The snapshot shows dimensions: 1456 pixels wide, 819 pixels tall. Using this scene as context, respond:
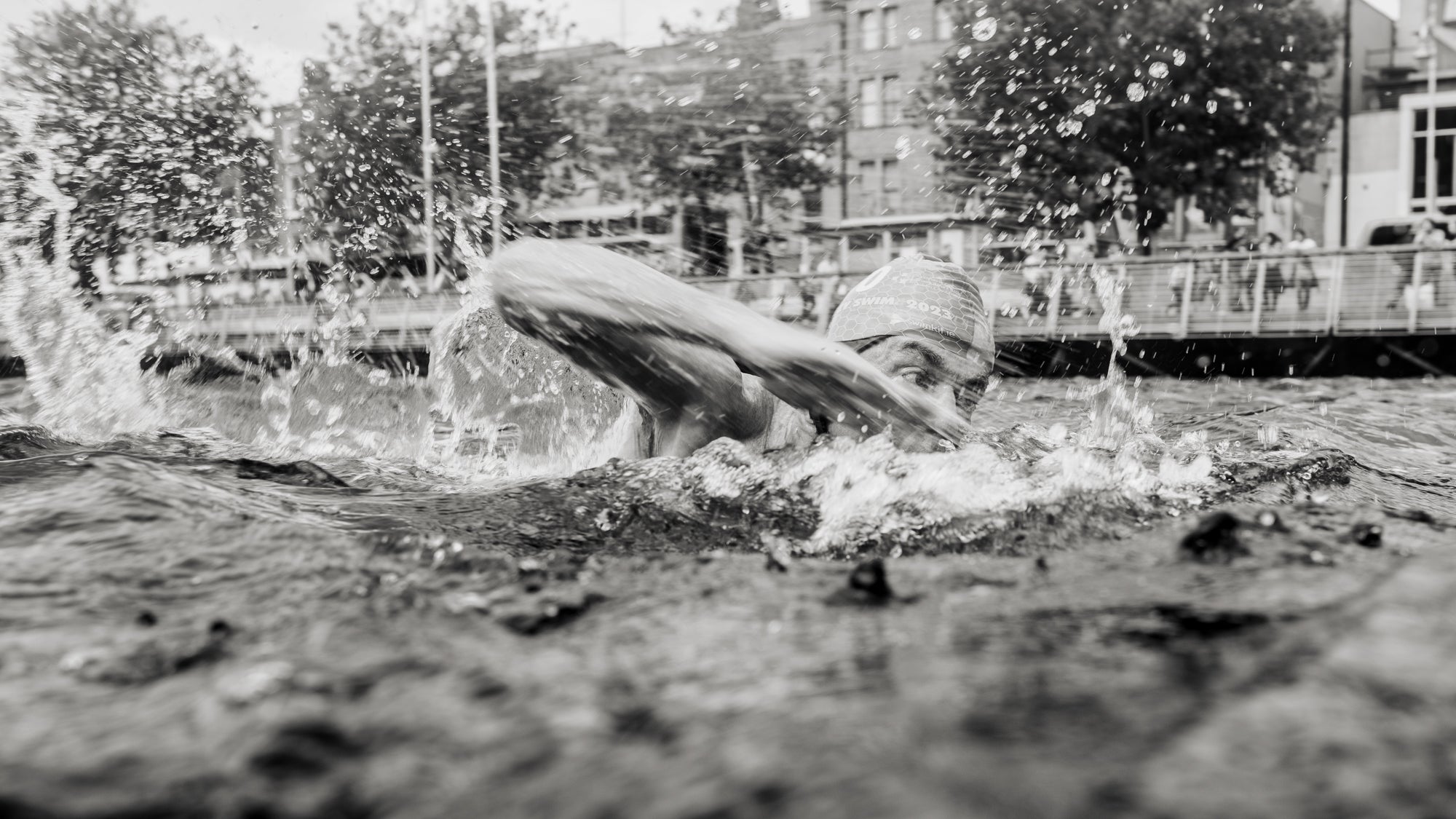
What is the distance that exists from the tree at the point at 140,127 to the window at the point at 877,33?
14.9m

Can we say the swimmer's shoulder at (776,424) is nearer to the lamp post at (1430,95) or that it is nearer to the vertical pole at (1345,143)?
the vertical pole at (1345,143)

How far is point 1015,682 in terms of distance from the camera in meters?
1.34

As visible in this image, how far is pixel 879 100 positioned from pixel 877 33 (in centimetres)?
461

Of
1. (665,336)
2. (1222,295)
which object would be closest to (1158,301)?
(1222,295)

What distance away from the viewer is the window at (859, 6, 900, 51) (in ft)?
76.4

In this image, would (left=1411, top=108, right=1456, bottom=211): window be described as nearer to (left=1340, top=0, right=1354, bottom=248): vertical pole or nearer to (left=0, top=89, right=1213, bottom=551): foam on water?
(left=1340, top=0, right=1354, bottom=248): vertical pole

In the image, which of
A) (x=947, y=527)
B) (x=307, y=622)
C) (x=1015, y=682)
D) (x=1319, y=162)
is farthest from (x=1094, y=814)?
(x=1319, y=162)

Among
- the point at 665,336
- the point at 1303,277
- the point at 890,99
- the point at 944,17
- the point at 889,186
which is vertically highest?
the point at 944,17

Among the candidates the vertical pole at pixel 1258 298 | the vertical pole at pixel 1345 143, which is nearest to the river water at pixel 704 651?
the vertical pole at pixel 1258 298

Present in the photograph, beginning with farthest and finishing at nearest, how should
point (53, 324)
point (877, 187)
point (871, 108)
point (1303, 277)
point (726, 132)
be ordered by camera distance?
point (871, 108) → point (877, 187) → point (726, 132) → point (1303, 277) → point (53, 324)

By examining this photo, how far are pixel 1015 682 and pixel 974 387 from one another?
311 centimetres

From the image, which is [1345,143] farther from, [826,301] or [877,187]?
[826,301]

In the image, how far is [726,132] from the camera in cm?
1925

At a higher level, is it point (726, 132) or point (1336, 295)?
point (726, 132)
